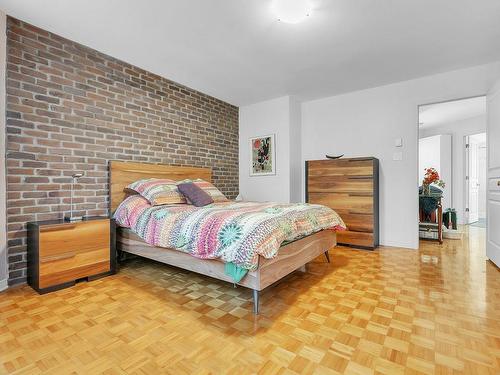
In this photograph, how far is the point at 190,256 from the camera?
224 centimetres

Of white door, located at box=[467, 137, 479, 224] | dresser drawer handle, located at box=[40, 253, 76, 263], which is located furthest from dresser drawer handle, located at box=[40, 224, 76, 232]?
white door, located at box=[467, 137, 479, 224]

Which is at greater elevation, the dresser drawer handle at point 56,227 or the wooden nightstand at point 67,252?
the dresser drawer handle at point 56,227

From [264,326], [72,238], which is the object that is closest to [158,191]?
[72,238]

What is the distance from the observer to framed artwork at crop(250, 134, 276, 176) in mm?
4652

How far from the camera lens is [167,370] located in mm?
1309

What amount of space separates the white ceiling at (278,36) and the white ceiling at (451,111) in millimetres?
1777

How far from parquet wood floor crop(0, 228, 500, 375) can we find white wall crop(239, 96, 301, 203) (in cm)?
212

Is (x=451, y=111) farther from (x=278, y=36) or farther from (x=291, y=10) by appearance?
(x=291, y=10)

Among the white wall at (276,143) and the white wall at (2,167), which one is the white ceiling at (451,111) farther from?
the white wall at (2,167)

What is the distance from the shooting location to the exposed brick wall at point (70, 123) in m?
2.42

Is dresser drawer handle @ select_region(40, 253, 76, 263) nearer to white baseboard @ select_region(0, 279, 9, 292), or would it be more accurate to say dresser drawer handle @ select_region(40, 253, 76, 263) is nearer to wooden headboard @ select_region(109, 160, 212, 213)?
white baseboard @ select_region(0, 279, 9, 292)

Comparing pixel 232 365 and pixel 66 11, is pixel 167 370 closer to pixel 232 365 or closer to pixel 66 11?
pixel 232 365

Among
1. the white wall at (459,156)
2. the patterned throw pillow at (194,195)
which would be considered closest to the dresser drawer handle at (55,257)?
the patterned throw pillow at (194,195)

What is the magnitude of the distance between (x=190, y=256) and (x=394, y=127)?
3502 mm
